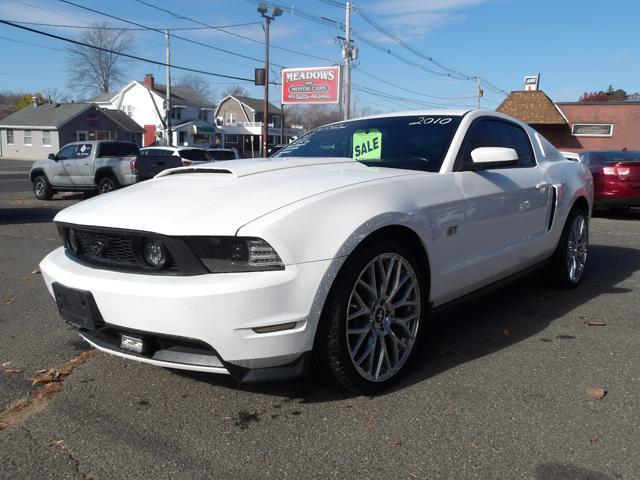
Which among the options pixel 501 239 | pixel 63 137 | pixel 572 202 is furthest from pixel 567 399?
pixel 63 137

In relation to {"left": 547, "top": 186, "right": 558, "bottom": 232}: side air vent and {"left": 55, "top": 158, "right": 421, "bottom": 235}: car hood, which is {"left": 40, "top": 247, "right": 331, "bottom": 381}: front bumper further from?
{"left": 547, "top": 186, "right": 558, "bottom": 232}: side air vent

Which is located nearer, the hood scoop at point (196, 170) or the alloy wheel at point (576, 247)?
the hood scoop at point (196, 170)

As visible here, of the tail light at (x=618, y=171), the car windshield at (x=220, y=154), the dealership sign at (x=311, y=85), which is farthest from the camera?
the dealership sign at (x=311, y=85)

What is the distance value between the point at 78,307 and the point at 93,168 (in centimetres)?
1416

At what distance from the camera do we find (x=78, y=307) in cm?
274

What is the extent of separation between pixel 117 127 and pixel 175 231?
54.9 metres

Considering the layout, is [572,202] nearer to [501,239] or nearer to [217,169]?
[501,239]

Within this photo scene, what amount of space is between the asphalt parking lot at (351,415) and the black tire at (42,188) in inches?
539

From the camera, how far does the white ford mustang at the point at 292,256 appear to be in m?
2.44

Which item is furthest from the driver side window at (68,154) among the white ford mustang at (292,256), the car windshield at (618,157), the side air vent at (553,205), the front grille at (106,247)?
the side air vent at (553,205)

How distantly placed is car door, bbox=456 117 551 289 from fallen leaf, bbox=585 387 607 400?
3.05ft

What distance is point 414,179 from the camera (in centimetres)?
322

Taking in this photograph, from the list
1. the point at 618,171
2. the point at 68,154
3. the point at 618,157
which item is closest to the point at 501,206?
the point at 618,171

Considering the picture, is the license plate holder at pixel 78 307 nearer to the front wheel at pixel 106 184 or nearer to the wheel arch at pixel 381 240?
the wheel arch at pixel 381 240
